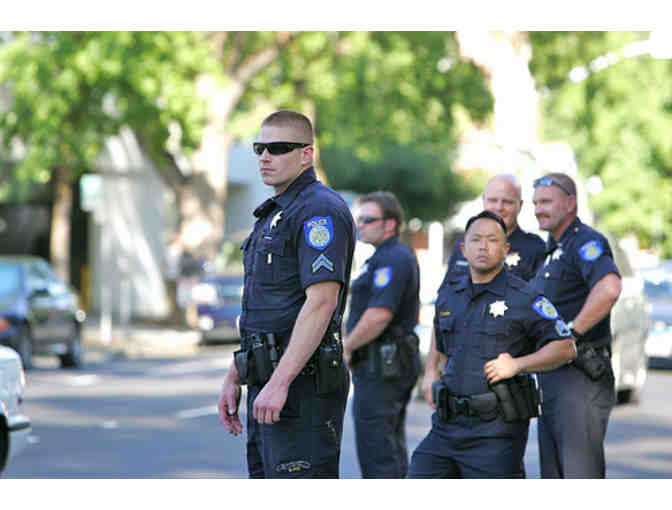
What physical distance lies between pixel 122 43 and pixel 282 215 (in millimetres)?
17609

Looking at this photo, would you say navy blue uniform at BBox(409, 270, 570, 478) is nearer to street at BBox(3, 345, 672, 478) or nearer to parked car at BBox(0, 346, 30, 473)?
parked car at BBox(0, 346, 30, 473)

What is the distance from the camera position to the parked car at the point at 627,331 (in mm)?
13945

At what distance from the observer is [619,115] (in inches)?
1642

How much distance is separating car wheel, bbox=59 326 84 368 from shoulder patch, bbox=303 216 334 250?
14.3m

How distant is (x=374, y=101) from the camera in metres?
30.6

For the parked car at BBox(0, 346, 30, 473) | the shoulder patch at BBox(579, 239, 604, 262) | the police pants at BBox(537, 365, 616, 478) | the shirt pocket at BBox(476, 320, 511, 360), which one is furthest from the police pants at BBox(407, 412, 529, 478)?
the parked car at BBox(0, 346, 30, 473)

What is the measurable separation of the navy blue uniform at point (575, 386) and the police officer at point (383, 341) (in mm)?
1017

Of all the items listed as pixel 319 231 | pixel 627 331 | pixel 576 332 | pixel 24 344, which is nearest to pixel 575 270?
pixel 576 332

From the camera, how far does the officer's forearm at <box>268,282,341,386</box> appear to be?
5.05m

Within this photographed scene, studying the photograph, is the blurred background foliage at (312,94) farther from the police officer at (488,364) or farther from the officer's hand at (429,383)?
the police officer at (488,364)
